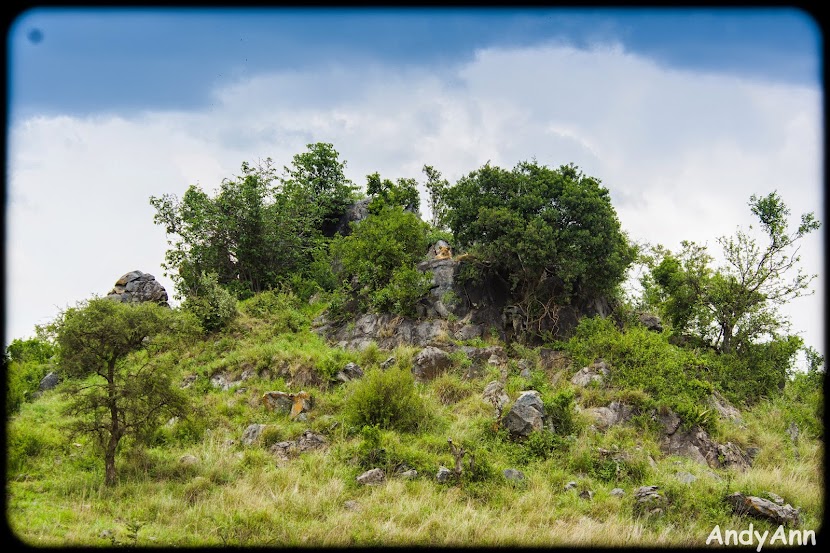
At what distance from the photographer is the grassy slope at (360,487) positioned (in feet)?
26.6

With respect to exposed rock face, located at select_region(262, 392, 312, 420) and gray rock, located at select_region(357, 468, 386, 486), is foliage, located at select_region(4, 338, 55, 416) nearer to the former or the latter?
exposed rock face, located at select_region(262, 392, 312, 420)

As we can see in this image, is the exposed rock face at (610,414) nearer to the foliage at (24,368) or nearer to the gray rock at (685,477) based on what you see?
the gray rock at (685,477)

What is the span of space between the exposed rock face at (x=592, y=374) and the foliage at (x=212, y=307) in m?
12.3

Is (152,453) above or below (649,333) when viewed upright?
below

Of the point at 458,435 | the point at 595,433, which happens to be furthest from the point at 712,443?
the point at 458,435

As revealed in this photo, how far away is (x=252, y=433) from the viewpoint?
42.6 ft

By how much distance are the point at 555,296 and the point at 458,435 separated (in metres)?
8.78

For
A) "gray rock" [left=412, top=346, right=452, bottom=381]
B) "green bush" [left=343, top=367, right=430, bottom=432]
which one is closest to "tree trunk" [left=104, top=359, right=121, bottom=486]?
"green bush" [left=343, top=367, right=430, bottom=432]

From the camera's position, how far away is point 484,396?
50.5 ft

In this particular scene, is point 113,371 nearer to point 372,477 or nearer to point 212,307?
point 372,477

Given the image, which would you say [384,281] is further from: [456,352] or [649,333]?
[649,333]

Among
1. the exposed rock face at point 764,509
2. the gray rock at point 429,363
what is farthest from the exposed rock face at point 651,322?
the exposed rock face at point 764,509

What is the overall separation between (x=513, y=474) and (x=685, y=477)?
3532mm

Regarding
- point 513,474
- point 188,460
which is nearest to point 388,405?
point 513,474
